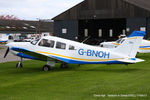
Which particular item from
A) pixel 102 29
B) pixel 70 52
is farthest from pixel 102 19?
pixel 70 52

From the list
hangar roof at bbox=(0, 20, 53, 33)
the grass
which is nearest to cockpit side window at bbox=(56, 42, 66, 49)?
the grass

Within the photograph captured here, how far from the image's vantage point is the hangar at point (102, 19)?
147ft

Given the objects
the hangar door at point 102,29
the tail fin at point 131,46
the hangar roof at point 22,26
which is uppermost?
the hangar roof at point 22,26

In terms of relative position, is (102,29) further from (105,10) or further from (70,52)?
(70,52)

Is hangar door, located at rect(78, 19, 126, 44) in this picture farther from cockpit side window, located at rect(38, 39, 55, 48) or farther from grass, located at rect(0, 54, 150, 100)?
grass, located at rect(0, 54, 150, 100)

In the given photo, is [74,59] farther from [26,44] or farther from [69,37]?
[69,37]

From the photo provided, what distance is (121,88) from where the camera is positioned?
9773 mm

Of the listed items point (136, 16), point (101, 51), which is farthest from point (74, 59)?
point (136, 16)

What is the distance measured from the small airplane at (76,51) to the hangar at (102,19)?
31.2 meters

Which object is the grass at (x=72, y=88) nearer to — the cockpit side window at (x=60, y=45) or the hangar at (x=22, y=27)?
the cockpit side window at (x=60, y=45)

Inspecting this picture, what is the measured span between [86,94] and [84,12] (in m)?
40.3

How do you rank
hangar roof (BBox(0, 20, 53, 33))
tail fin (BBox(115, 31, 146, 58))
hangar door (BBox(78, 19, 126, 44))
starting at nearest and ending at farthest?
1. tail fin (BBox(115, 31, 146, 58))
2. hangar door (BBox(78, 19, 126, 44))
3. hangar roof (BBox(0, 20, 53, 33))

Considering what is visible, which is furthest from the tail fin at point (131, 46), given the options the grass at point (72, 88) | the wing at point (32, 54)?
the wing at point (32, 54)

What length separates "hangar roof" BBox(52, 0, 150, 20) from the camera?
4462 cm
